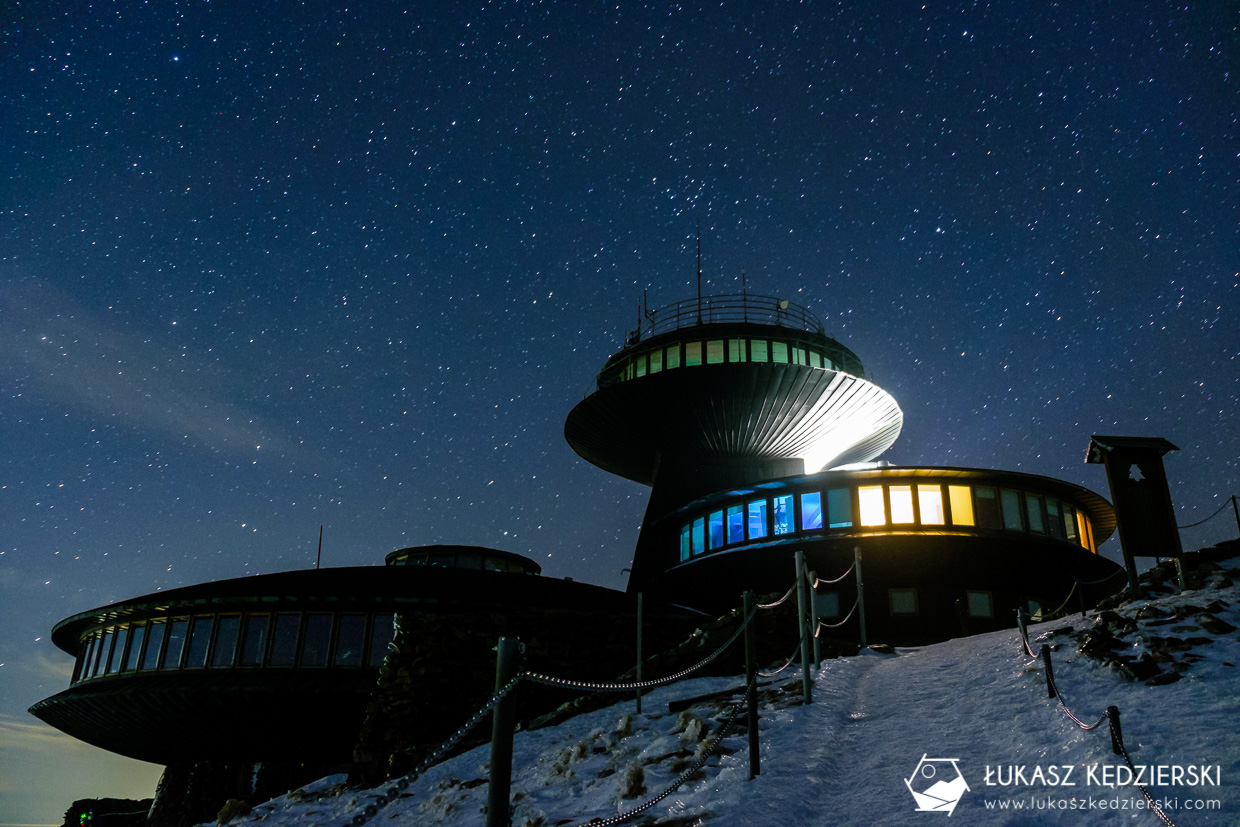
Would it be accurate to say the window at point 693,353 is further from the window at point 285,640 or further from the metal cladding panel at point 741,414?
the window at point 285,640

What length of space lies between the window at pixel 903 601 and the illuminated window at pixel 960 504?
9.54ft

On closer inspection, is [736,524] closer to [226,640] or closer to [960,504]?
[960,504]

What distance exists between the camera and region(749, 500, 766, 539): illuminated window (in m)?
32.6

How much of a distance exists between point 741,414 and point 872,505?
31.0 feet

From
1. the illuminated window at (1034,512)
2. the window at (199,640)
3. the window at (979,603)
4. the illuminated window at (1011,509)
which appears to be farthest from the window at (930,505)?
the window at (199,640)

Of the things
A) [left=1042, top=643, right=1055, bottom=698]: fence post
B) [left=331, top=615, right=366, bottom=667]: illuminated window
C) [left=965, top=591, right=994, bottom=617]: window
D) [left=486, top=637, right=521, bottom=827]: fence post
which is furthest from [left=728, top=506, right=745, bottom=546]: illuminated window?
[left=486, top=637, right=521, bottom=827]: fence post

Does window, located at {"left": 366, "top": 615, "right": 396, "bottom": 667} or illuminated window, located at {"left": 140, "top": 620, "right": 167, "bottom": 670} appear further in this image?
illuminated window, located at {"left": 140, "top": 620, "right": 167, "bottom": 670}

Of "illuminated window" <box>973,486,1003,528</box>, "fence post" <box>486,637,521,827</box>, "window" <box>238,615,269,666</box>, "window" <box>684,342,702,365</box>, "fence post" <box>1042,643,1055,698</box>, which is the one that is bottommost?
"fence post" <box>486,637,521,827</box>

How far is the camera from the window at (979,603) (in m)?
28.8

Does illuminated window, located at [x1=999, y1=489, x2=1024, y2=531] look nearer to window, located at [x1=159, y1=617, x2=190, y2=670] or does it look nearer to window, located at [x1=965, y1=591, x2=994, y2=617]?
window, located at [x1=965, y1=591, x2=994, y2=617]

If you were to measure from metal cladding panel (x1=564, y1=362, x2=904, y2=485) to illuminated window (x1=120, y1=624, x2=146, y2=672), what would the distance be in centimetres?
2062

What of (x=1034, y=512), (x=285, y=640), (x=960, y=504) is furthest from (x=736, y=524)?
(x=285, y=640)

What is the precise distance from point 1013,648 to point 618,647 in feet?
25.0

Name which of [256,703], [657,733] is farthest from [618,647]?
[256,703]
